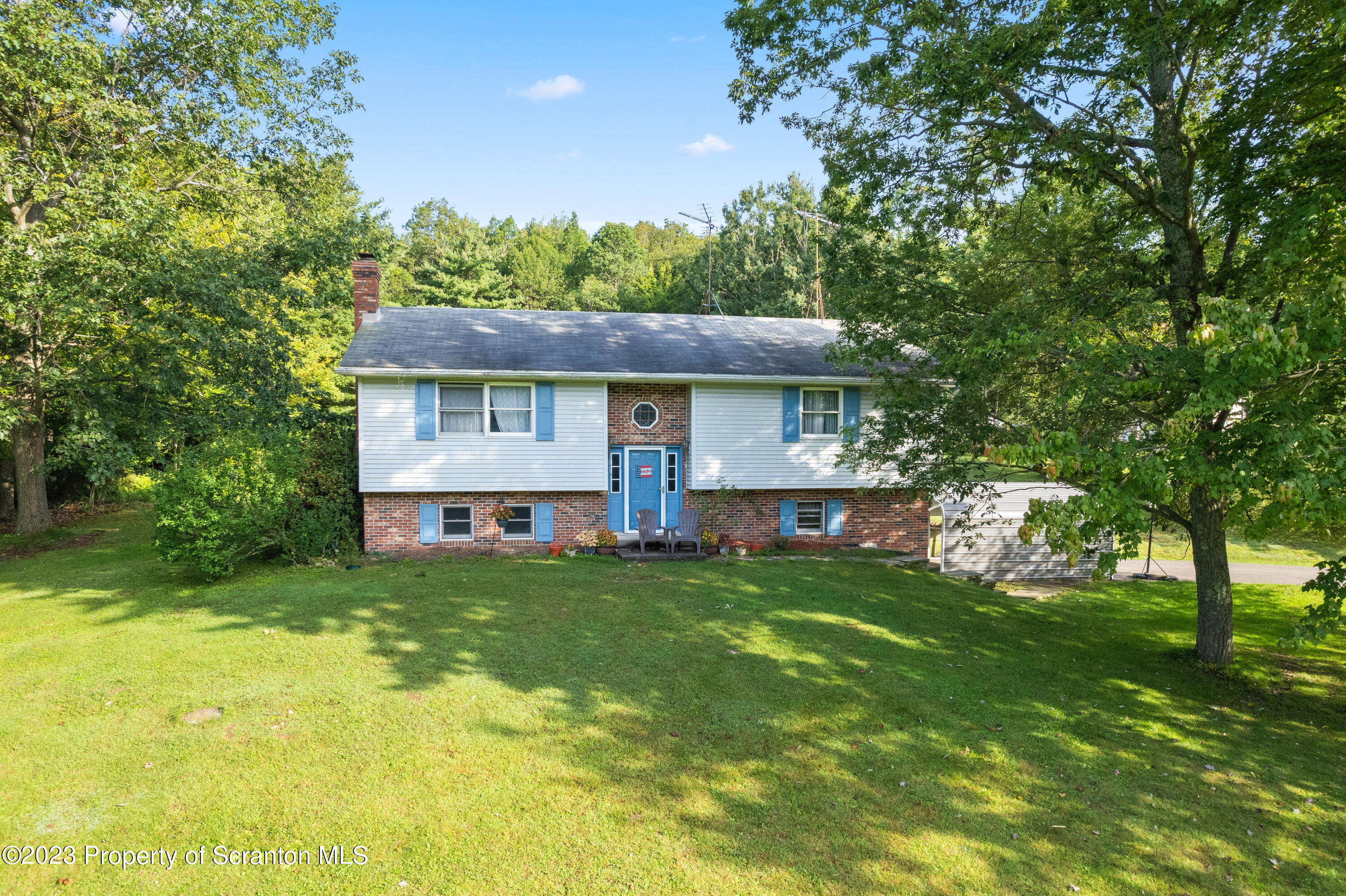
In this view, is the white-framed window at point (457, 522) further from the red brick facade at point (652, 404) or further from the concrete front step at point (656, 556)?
the red brick facade at point (652, 404)

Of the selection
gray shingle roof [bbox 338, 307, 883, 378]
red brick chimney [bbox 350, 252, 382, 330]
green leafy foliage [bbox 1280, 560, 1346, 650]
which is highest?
red brick chimney [bbox 350, 252, 382, 330]

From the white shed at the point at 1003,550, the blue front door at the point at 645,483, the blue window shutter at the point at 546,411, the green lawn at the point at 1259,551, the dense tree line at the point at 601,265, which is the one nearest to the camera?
the white shed at the point at 1003,550

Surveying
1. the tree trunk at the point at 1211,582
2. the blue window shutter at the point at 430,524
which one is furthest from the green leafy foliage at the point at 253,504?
the tree trunk at the point at 1211,582

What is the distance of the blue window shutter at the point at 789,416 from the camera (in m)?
15.3

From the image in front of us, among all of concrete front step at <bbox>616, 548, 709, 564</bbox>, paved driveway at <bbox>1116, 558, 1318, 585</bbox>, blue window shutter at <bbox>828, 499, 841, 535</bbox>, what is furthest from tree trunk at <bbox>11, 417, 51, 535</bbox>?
paved driveway at <bbox>1116, 558, 1318, 585</bbox>

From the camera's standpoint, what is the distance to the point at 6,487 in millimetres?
17562

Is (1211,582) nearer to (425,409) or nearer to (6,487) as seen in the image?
(425,409)

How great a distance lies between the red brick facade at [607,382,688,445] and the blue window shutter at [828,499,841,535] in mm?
3789

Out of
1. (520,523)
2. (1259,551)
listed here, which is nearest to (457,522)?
(520,523)

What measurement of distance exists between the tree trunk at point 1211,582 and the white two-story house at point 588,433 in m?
6.81

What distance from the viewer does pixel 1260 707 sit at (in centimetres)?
779

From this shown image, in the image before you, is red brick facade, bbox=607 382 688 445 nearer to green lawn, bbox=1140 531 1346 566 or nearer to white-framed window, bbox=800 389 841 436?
white-framed window, bbox=800 389 841 436

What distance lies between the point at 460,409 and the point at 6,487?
44.3ft

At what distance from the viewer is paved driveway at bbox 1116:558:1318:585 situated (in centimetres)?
1459
